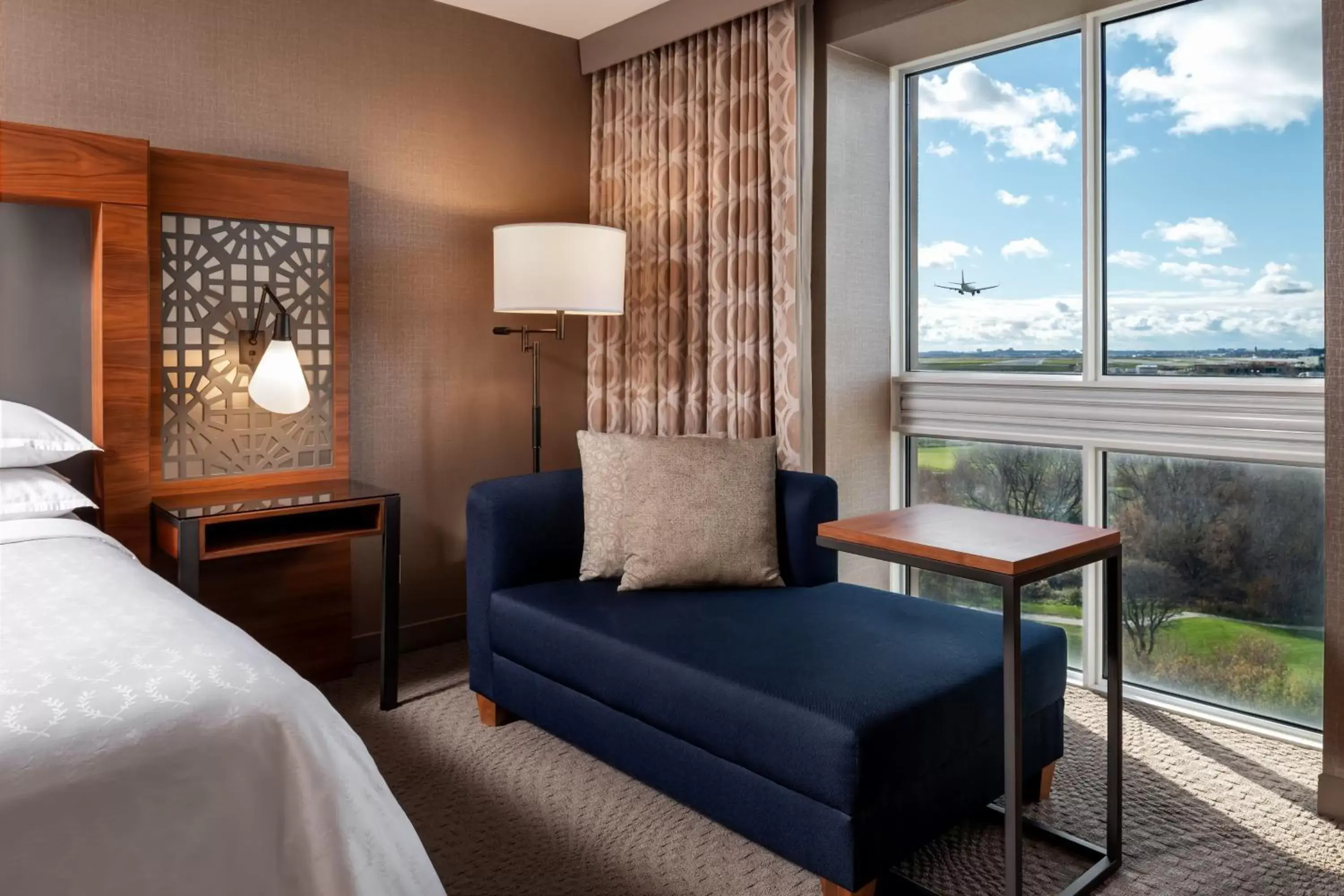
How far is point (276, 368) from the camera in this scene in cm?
288

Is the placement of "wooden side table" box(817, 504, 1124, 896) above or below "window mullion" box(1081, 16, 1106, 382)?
below

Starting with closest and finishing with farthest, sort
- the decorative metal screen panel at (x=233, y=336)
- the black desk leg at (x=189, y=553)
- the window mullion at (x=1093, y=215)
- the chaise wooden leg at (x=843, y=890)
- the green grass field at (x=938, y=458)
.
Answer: the chaise wooden leg at (x=843, y=890), the black desk leg at (x=189, y=553), the decorative metal screen panel at (x=233, y=336), the window mullion at (x=1093, y=215), the green grass field at (x=938, y=458)

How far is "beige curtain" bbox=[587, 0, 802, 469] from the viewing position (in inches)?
A: 128

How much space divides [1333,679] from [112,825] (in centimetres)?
247

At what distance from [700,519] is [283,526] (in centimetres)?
130

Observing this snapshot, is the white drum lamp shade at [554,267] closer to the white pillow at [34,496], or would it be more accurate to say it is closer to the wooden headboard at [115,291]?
the wooden headboard at [115,291]

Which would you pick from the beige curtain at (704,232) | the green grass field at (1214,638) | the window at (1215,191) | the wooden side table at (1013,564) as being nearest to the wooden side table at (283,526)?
the beige curtain at (704,232)

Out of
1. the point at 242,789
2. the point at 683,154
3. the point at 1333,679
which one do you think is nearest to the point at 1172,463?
the point at 1333,679

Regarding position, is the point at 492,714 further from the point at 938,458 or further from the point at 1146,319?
the point at 1146,319

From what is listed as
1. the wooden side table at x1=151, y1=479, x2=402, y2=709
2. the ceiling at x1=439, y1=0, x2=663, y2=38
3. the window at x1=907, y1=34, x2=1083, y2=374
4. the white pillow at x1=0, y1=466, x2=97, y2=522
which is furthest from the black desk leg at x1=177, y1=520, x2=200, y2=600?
the window at x1=907, y1=34, x2=1083, y2=374

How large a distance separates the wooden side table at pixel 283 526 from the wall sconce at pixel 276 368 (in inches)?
11.3

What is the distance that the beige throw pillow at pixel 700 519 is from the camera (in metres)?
2.61

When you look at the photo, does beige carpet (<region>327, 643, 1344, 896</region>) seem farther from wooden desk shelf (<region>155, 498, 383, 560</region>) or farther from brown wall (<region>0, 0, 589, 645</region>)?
brown wall (<region>0, 0, 589, 645</region>)

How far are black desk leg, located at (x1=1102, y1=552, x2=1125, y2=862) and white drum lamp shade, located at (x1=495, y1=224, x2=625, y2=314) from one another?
6.29 ft
